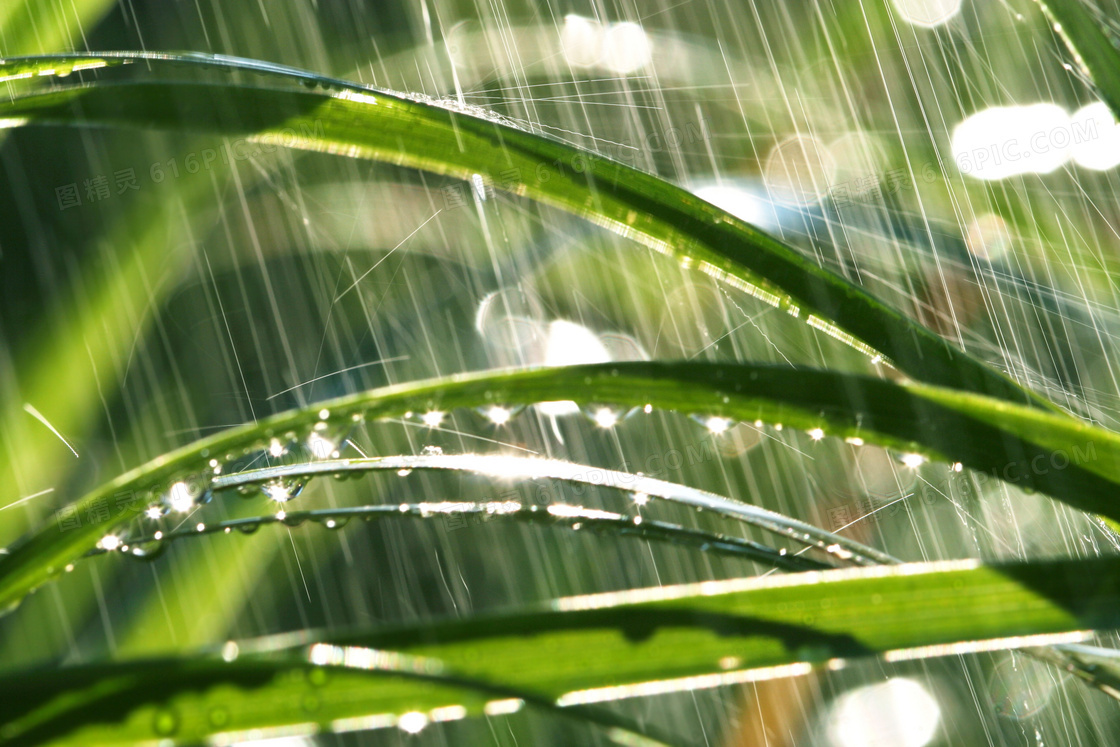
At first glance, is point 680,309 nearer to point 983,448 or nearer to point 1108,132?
point 1108,132

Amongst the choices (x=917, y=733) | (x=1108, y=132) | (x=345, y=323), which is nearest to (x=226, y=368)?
(x=345, y=323)

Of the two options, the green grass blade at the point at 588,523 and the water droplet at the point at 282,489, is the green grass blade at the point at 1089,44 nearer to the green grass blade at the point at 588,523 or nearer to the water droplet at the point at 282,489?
the green grass blade at the point at 588,523

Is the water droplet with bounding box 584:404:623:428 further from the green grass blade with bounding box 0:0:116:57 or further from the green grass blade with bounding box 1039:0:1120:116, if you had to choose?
the green grass blade with bounding box 0:0:116:57

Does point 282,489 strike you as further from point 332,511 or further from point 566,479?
point 566,479

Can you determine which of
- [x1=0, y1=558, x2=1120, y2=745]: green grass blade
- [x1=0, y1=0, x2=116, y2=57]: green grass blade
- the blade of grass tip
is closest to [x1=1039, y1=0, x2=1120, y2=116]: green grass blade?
the blade of grass tip

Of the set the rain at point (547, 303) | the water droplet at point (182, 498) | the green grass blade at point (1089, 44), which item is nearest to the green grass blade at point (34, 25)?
the rain at point (547, 303)
